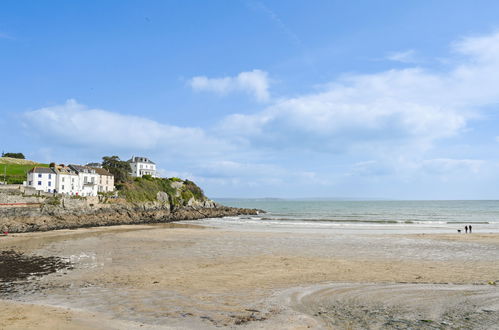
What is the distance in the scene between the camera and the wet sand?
1169 centimetres

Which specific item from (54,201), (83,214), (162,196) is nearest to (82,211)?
(83,214)

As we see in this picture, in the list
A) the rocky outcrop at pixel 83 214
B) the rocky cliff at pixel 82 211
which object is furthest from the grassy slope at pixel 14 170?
the rocky outcrop at pixel 83 214

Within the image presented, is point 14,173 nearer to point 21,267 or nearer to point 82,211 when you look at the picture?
point 82,211

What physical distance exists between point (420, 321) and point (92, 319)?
1136cm

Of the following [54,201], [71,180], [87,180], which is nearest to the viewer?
[54,201]

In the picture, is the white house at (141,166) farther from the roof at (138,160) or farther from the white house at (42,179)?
the white house at (42,179)

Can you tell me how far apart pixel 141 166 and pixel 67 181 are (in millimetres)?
43351

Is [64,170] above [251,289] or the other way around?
above

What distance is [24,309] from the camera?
1249 centimetres

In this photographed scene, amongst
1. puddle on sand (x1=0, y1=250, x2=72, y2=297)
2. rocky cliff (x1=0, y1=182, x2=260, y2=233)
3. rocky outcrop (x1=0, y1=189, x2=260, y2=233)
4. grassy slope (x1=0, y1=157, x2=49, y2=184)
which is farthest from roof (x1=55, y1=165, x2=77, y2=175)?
puddle on sand (x1=0, y1=250, x2=72, y2=297)

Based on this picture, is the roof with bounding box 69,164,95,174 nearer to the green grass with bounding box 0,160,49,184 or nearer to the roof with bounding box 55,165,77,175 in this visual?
the roof with bounding box 55,165,77,175

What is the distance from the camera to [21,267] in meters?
20.8

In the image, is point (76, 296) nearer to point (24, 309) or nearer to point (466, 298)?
point (24, 309)

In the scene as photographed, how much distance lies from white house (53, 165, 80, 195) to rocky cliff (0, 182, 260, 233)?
9.31 m
